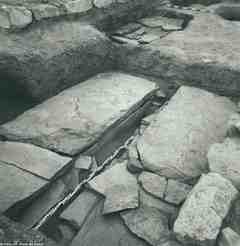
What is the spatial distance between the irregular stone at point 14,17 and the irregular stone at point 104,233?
1.82 metres

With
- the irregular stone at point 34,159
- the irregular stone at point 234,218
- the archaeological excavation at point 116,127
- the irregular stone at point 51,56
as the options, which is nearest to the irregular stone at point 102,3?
the archaeological excavation at point 116,127

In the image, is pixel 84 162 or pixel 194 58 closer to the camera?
pixel 84 162

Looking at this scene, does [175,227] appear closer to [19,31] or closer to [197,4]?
[19,31]

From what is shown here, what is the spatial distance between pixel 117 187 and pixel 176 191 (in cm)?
41

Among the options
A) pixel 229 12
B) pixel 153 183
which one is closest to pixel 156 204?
pixel 153 183

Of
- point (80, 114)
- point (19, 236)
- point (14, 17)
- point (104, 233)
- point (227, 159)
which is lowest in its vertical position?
point (104, 233)

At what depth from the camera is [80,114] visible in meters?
2.85

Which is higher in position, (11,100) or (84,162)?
(11,100)

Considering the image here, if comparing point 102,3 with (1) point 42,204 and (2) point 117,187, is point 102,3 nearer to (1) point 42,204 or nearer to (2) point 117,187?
(2) point 117,187

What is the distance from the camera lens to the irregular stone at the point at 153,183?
2.16 meters

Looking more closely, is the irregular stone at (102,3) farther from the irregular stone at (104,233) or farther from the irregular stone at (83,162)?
the irregular stone at (104,233)

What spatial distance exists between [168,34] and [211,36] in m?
0.51

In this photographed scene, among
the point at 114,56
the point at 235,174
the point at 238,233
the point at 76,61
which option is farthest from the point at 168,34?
the point at 238,233

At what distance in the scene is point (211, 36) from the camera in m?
3.77
